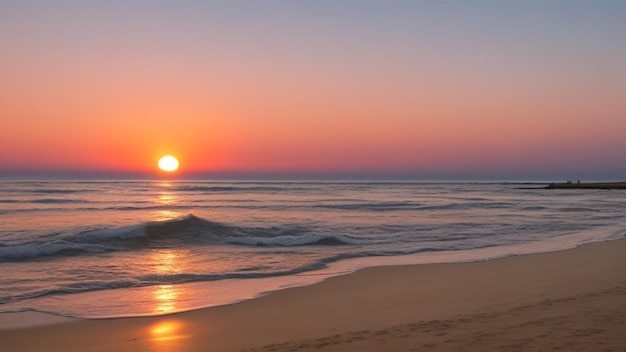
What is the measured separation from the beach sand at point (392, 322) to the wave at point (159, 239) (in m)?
8.15

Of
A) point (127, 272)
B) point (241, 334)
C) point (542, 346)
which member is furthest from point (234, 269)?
point (542, 346)

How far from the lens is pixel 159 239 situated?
19922 millimetres

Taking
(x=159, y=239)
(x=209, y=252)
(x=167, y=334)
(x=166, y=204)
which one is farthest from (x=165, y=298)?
(x=166, y=204)

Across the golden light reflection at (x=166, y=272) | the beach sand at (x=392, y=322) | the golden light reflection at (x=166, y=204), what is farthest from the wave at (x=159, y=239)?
the beach sand at (x=392, y=322)

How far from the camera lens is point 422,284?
1077cm

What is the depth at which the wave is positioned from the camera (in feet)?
51.7

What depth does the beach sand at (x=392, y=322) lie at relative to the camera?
6242 mm

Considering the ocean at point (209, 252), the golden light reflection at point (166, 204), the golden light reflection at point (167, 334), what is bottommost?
the golden light reflection at point (166, 204)

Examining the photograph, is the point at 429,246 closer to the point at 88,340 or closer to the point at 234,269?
the point at 234,269

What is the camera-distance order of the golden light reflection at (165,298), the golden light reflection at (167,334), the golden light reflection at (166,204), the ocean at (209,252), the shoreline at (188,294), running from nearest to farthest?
1. the golden light reflection at (167,334)
2. the shoreline at (188,294)
3. the golden light reflection at (165,298)
4. the ocean at (209,252)
5. the golden light reflection at (166,204)

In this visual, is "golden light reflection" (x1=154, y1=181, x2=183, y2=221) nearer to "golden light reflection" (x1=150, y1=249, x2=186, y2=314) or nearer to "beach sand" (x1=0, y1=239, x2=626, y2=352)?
"golden light reflection" (x1=150, y1=249, x2=186, y2=314)

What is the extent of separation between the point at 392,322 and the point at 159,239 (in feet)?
45.7

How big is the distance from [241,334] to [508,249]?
12028mm

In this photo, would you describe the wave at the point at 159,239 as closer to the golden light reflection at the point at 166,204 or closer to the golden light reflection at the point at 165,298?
the golden light reflection at the point at 166,204
